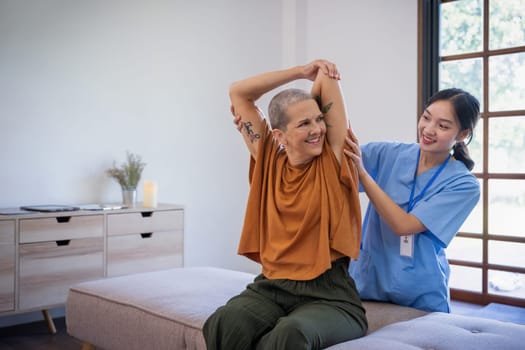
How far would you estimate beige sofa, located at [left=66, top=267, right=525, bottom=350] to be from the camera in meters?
1.70

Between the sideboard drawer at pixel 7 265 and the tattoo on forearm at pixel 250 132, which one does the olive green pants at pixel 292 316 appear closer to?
the tattoo on forearm at pixel 250 132

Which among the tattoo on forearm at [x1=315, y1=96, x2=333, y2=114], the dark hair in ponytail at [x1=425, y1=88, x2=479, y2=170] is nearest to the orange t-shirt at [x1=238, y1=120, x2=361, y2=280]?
the tattoo on forearm at [x1=315, y1=96, x2=333, y2=114]

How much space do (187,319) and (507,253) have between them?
291 centimetres

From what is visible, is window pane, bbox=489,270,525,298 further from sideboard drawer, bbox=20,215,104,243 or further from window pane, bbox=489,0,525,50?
sideboard drawer, bbox=20,215,104,243

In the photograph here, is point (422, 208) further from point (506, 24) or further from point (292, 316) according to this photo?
point (506, 24)

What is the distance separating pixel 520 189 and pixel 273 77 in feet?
9.11

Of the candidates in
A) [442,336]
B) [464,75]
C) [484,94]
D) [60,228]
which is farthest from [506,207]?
[60,228]

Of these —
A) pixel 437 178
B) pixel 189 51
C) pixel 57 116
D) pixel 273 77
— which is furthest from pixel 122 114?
pixel 437 178

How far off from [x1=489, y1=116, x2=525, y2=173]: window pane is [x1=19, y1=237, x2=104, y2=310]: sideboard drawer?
2728 millimetres

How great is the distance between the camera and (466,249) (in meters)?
4.38

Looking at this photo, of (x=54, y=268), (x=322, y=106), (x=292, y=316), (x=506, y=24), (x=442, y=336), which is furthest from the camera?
(x=506, y=24)

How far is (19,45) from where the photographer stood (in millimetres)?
3457

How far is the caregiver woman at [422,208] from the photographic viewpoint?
1969 mm

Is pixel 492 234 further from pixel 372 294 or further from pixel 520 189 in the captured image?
pixel 372 294
